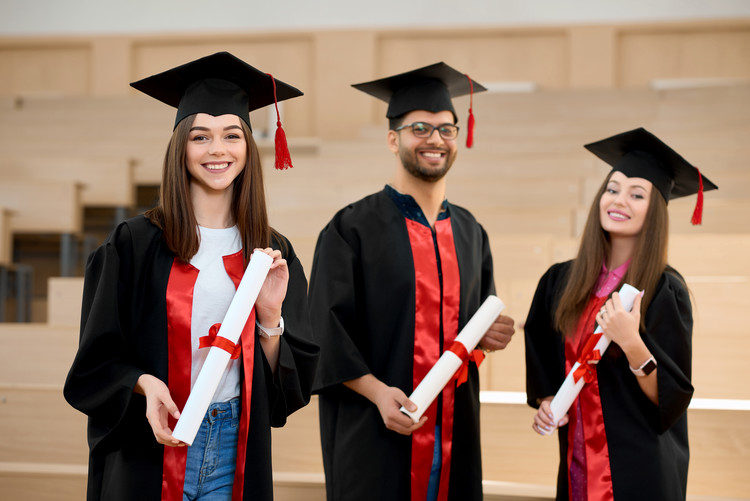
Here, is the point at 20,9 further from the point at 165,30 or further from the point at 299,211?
the point at 299,211

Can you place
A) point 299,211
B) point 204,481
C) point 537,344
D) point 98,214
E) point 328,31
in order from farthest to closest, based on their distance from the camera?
point 328,31, point 98,214, point 299,211, point 537,344, point 204,481

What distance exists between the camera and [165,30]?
6.96m

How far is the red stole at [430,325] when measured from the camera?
2.09 meters

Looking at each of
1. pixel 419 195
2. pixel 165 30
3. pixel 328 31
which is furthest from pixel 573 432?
pixel 165 30

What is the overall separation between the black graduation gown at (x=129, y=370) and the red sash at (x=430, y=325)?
57 cm

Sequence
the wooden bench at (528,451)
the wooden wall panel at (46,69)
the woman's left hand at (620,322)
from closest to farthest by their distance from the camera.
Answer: the woman's left hand at (620,322)
the wooden bench at (528,451)
the wooden wall panel at (46,69)

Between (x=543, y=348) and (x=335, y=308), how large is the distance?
61 centimetres

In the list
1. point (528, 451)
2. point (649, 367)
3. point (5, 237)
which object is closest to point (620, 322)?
point (649, 367)

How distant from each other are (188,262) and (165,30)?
593 centimetres

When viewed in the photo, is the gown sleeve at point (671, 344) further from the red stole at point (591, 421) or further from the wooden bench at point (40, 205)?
the wooden bench at point (40, 205)

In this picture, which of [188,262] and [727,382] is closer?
[188,262]

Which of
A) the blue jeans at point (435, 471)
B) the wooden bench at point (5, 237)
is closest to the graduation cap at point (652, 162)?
the blue jeans at point (435, 471)

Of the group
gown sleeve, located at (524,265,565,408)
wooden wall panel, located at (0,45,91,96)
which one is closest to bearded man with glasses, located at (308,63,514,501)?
gown sleeve, located at (524,265,565,408)

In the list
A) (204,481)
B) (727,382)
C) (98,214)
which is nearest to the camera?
(204,481)
